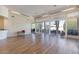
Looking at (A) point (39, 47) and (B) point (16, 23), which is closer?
(A) point (39, 47)

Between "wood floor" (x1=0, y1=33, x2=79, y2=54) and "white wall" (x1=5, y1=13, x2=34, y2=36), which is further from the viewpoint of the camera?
"white wall" (x1=5, y1=13, x2=34, y2=36)

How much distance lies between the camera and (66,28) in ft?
47.1

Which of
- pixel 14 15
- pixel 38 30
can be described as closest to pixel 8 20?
pixel 14 15

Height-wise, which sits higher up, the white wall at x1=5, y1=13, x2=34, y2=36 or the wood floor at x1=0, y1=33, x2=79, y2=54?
the white wall at x1=5, y1=13, x2=34, y2=36

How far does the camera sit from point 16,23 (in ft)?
52.5

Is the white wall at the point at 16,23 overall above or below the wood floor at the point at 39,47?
above

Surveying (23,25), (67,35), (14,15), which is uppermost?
(14,15)

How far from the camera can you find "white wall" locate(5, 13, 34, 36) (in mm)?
13867

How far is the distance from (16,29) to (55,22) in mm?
6298

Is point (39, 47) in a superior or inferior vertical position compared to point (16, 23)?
inferior

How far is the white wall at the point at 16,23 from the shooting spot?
13.9 m

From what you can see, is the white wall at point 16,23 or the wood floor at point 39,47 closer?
the wood floor at point 39,47
